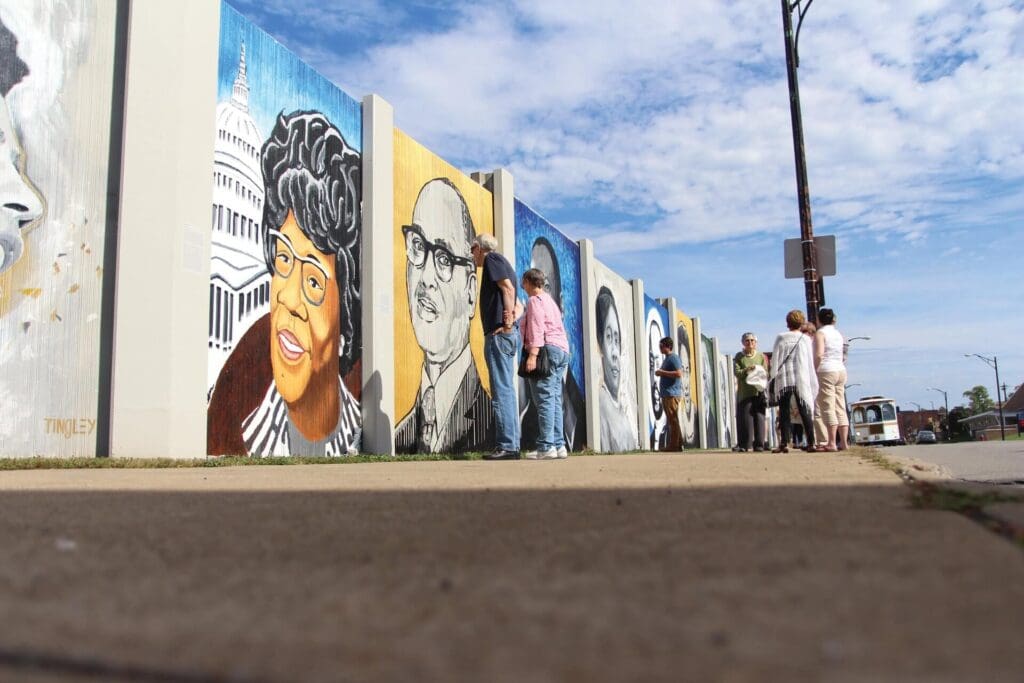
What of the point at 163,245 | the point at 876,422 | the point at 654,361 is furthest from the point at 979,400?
the point at 163,245

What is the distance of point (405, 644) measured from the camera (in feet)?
3.67

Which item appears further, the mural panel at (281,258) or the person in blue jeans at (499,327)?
the person in blue jeans at (499,327)

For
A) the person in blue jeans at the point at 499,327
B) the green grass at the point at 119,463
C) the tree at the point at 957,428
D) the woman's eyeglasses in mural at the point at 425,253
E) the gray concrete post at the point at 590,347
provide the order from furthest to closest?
1. the tree at the point at 957,428
2. the gray concrete post at the point at 590,347
3. the woman's eyeglasses in mural at the point at 425,253
4. the person in blue jeans at the point at 499,327
5. the green grass at the point at 119,463

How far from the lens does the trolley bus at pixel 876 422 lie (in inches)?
1560

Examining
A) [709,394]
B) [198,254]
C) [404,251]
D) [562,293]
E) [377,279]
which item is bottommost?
[198,254]

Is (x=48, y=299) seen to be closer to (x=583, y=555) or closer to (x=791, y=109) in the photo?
(x=583, y=555)

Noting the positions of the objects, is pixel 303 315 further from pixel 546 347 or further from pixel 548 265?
pixel 548 265

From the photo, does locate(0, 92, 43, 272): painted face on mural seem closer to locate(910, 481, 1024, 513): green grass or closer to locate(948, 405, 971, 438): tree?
locate(910, 481, 1024, 513): green grass

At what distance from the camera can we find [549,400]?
750cm

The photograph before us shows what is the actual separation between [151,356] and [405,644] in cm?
574

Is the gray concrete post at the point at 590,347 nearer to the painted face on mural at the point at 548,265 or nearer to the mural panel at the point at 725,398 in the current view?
the painted face on mural at the point at 548,265

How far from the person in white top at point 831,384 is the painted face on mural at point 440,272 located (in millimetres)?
4611

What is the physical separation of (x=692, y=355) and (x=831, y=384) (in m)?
20.9

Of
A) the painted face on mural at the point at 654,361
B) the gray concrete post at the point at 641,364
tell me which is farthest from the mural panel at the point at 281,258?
the painted face on mural at the point at 654,361
